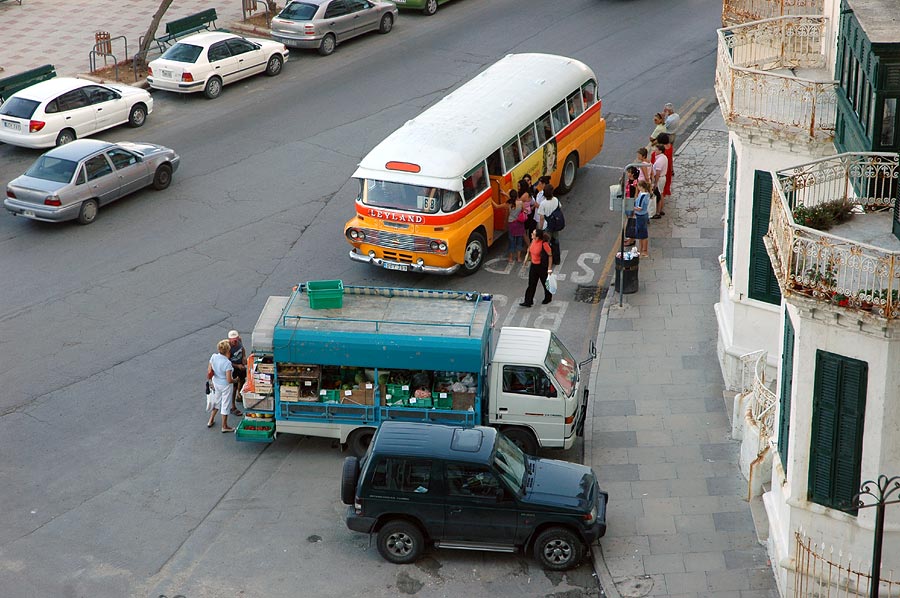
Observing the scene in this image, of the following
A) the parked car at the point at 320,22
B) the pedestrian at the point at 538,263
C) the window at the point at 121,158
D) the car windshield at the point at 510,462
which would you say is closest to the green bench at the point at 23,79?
the window at the point at 121,158

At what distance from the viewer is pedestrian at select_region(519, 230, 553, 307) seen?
2220 centimetres

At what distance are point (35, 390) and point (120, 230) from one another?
6.51m

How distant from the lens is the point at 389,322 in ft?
58.6

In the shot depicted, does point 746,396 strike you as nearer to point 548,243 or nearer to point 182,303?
point 548,243

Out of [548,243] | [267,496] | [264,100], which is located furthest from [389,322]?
[264,100]

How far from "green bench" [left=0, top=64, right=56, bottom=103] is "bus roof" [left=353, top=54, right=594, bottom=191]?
12171mm

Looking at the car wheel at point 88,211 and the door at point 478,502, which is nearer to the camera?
the door at point 478,502

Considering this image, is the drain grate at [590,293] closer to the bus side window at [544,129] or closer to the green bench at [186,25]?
the bus side window at [544,129]

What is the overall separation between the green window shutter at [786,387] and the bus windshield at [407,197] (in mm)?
9055

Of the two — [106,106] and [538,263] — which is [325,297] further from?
[106,106]

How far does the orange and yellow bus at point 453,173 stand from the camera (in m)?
23.0

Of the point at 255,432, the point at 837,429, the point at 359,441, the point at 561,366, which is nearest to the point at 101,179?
the point at 255,432

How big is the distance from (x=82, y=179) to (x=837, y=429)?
17.3 m

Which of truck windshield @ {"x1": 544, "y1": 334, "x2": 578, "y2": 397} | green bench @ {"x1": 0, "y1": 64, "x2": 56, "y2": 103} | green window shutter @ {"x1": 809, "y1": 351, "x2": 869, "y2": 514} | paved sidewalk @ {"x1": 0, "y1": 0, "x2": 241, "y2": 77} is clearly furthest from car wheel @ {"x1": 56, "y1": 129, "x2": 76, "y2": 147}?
green window shutter @ {"x1": 809, "y1": 351, "x2": 869, "y2": 514}
